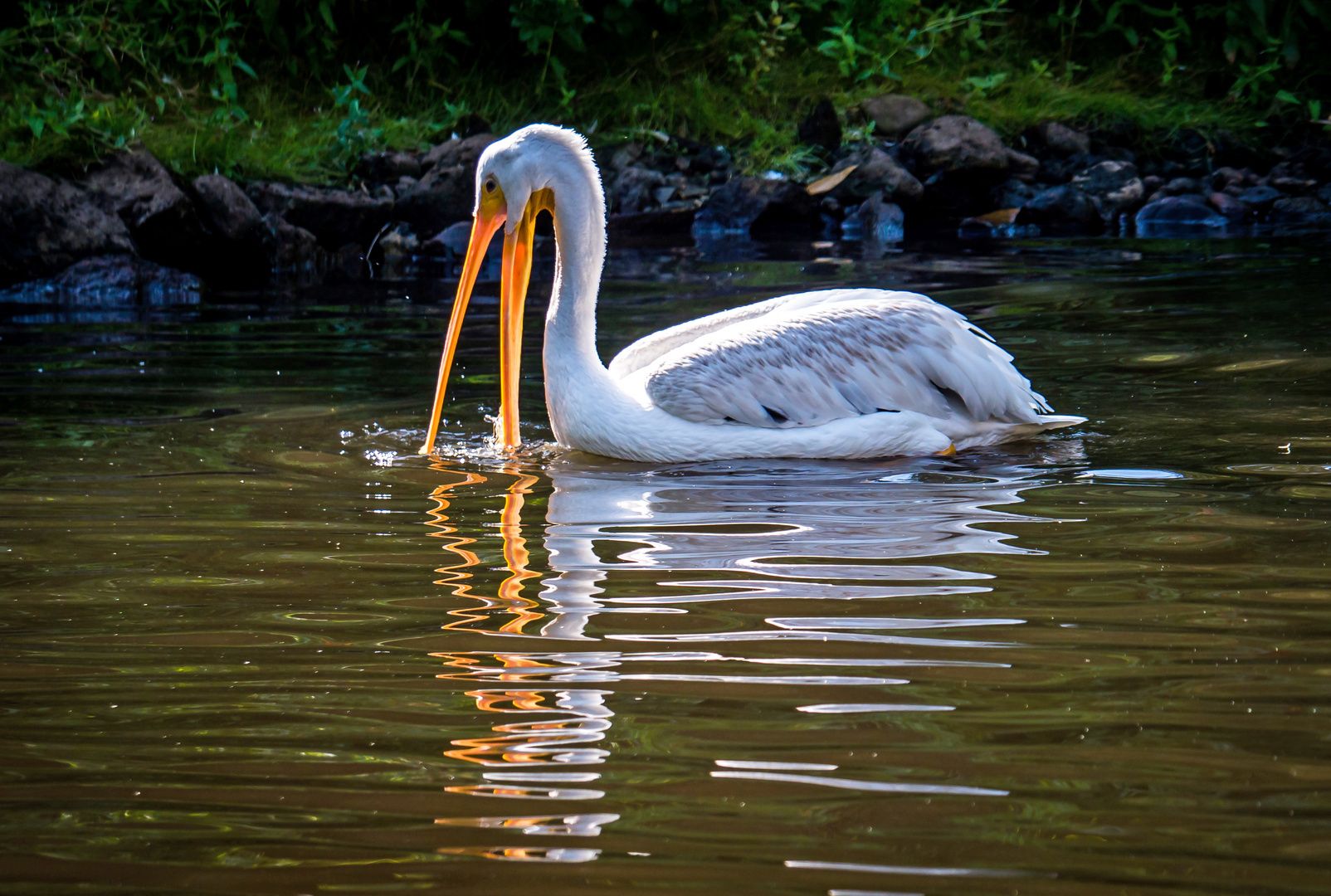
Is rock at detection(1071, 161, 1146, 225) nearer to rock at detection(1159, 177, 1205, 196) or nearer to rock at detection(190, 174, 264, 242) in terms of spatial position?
rock at detection(1159, 177, 1205, 196)

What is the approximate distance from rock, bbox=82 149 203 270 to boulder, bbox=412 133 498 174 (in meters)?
1.97

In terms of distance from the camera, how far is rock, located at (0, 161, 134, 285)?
355 inches

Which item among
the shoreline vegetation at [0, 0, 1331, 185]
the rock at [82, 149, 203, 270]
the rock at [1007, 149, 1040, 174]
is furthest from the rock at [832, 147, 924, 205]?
the rock at [82, 149, 203, 270]

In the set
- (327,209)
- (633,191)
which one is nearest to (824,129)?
(633,191)

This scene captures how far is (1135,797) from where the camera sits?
6.18ft

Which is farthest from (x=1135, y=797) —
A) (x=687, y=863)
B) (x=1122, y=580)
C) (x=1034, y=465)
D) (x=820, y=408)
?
(x=820, y=408)

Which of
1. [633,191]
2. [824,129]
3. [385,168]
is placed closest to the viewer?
[385,168]

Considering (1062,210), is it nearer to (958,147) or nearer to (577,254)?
(958,147)

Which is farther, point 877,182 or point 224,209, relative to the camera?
point 877,182

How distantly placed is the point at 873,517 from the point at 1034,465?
3.20ft

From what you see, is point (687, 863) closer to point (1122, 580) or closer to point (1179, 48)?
point (1122, 580)

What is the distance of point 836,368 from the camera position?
188 inches

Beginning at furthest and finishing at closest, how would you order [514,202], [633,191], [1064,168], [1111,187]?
[1064,168]
[1111,187]
[633,191]
[514,202]

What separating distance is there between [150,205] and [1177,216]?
7.40m
